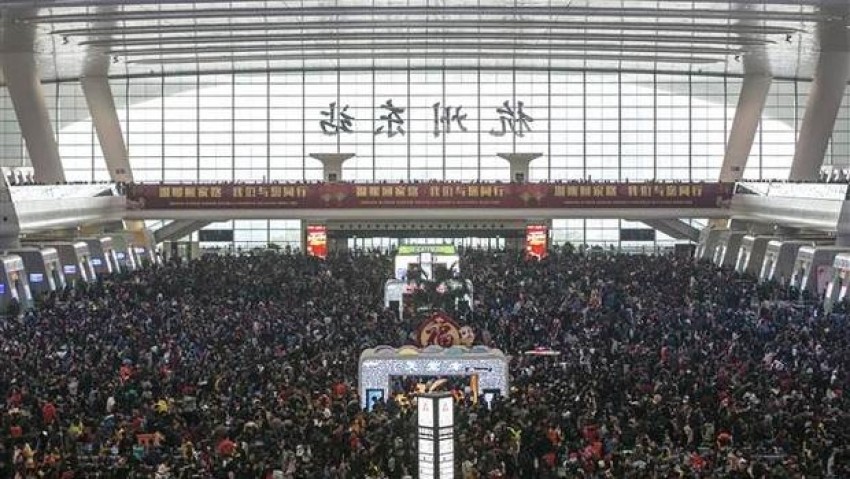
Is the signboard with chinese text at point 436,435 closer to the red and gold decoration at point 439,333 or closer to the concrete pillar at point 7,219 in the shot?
the red and gold decoration at point 439,333

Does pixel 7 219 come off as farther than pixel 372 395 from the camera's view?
Yes

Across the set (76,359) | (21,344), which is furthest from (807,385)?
(21,344)

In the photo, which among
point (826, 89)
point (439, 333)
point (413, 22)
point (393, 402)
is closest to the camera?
point (393, 402)

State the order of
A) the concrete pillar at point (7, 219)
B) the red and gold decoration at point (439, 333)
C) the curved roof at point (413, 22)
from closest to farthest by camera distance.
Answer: the red and gold decoration at point (439, 333) → the concrete pillar at point (7, 219) → the curved roof at point (413, 22)

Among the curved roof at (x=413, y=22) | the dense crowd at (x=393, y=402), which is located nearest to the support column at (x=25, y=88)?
the curved roof at (x=413, y=22)

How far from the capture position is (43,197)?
4375 cm

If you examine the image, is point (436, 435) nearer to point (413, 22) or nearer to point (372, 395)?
point (372, 395)

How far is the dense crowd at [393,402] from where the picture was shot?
15617mm

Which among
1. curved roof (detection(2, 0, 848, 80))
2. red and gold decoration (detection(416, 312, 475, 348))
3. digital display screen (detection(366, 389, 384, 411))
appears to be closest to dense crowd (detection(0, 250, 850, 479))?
digital display screen (detection(366, 389, 384, 411))

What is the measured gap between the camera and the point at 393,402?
1873cm

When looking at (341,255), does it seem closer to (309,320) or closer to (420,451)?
(309,320)

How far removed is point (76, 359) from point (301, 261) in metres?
21.5

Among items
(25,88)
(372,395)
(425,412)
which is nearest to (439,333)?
(372,395)

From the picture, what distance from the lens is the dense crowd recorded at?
15617 mm
